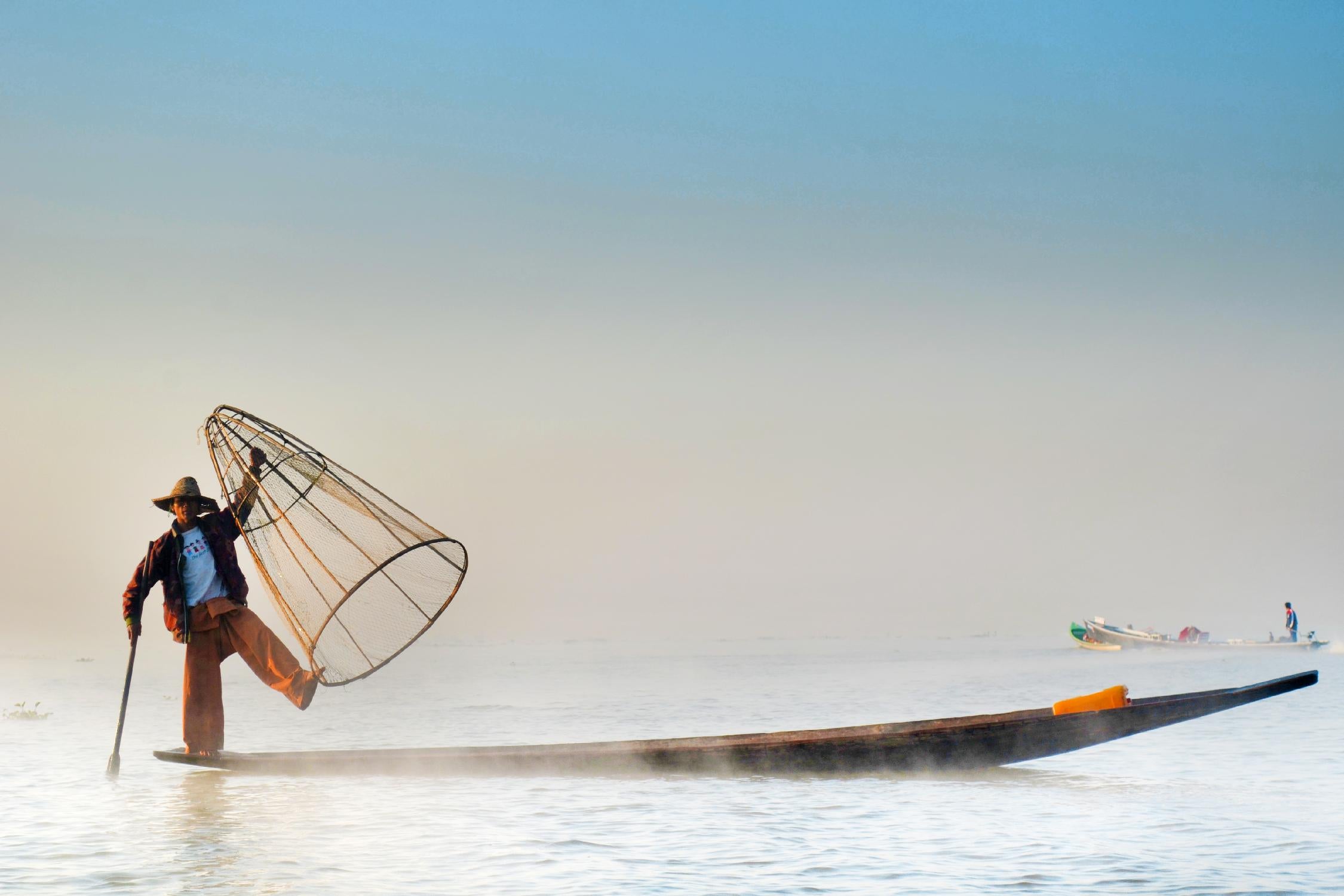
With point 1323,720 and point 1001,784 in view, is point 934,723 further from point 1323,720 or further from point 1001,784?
point 1323,720

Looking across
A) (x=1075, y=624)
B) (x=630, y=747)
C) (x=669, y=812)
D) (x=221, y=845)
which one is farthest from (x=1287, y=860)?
(x=1075, y=624)

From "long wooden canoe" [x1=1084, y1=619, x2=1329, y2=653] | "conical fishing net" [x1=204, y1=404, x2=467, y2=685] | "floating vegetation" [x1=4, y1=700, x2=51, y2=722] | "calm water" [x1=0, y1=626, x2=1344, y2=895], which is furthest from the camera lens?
"long wooden canoe" [x1=1084, y1=619, x2=1329, y2=653]

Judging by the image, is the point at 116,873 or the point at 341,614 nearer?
the point at 116,873

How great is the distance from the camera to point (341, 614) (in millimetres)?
7523

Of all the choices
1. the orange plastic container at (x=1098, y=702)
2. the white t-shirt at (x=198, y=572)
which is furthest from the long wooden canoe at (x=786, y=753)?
the white t-shirt at (x=198, y=572)

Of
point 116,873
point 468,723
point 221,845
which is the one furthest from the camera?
point 468,723

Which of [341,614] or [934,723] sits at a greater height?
[341,614]

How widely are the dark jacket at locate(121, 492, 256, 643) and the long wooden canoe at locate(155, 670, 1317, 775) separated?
37.2 inches

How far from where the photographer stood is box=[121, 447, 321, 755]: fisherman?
7766 millimetres

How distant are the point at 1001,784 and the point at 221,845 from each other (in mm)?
5099

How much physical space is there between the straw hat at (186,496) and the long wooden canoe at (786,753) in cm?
Result: 162

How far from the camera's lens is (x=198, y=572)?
25.7ft

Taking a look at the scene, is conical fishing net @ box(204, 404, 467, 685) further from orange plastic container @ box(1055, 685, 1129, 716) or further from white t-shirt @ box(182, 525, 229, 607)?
orange plastic container @ box(1055, 685, 1129, 716)

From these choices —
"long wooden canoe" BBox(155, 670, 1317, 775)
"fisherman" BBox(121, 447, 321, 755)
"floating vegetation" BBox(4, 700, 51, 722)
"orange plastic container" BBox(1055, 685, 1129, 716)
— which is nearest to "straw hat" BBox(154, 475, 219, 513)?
"fisherman" BBox(121, 447, 321, 755)
